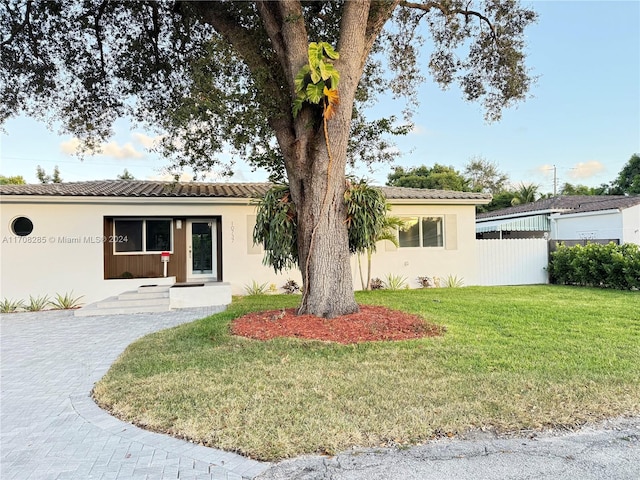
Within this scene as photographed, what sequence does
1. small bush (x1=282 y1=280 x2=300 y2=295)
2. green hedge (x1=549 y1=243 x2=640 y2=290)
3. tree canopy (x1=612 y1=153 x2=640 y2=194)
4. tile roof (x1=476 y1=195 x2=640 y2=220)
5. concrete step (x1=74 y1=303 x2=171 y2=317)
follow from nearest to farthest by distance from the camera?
1. concrete step (x1=74 y1=303 x2=171 y2=317)
2. green hedge (x1=549 y1=243 x2=640 y2=290)
3. small bush (x1=282 y1=280 x2=300 y2=295)
4. tile roof (x1=476 y1=195 x2=640 y2=220)
5. tree canopy (x1=612 y1=153 x2=640 y2=194)

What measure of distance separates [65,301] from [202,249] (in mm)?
4121

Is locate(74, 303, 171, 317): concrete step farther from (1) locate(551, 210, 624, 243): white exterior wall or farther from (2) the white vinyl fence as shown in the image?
(1) locate(551, 210, 624, 243): white exterior wall

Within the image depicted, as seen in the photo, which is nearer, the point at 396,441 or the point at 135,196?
the point at 396,441

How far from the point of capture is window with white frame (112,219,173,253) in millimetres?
12070

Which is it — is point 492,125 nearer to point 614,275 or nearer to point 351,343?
point 614,275

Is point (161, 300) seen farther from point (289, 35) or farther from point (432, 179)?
point (432, 179)

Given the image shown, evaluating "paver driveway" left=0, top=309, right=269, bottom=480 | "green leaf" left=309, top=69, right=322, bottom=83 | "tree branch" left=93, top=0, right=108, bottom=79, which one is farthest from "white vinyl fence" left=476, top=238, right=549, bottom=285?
"tree branch" left=93, top=0, right=108, bottom=79

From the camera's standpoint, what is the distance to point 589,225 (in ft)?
65.1

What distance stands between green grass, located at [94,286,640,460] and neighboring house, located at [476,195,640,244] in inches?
457

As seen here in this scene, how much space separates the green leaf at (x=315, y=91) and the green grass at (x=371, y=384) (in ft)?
12.8

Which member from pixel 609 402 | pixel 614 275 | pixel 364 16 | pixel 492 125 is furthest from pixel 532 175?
pixel 609 402

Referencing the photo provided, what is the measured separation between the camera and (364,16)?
7.16m

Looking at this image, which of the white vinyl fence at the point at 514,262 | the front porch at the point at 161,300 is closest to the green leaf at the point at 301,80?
the front porch at the point at 161,300

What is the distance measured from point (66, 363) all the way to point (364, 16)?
24.8 ft
